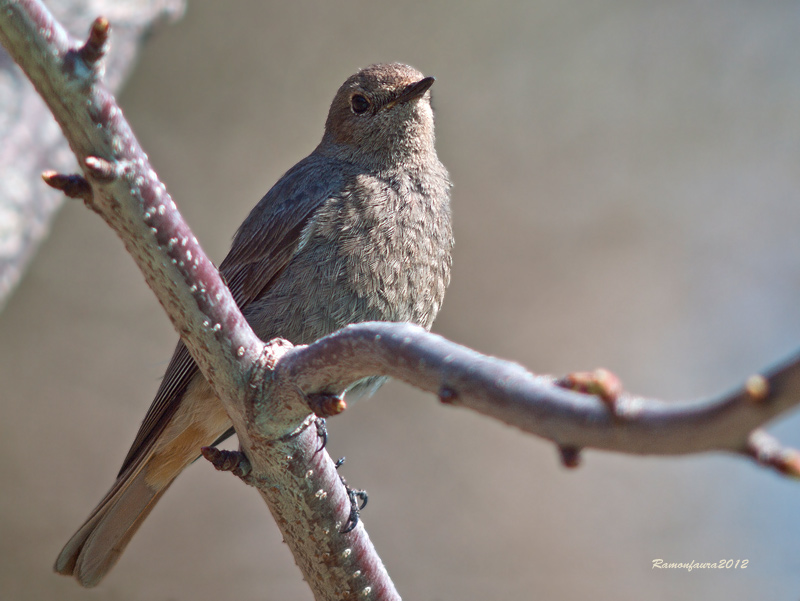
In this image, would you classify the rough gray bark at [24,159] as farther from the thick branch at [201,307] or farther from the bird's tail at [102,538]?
the thick branch at [201,307]

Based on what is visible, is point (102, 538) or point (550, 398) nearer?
point (550, 398)

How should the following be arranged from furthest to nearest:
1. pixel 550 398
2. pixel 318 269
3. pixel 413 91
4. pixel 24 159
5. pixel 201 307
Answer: pixel 24 159
pixel 413 91
pixel 318 269
pixel 201 307
pixel 550 398

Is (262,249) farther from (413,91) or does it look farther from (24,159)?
(24,159)

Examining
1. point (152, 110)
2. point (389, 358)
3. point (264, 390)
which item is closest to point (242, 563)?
point (152, 110)

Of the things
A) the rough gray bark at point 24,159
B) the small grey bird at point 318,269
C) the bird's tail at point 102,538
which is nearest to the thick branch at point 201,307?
the small grey bird at point 318,269

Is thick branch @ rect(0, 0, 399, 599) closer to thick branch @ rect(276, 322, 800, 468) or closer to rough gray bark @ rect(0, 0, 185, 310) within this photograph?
thick branch @ rect(276, 322, 800, 468)

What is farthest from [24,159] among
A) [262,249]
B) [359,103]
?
[359,103]

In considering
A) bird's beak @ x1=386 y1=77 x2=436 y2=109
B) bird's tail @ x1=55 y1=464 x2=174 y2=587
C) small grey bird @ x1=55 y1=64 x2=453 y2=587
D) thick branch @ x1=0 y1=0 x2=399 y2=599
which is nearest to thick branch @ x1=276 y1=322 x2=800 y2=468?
thick branch @ x1=0 y1=0 x2=399 y2=599
